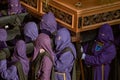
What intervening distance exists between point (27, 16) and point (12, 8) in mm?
210

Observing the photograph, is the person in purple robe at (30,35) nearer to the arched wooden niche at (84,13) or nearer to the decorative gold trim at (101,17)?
the arched wooden niche at (84,13)

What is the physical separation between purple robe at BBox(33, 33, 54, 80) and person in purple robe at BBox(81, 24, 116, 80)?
56cm

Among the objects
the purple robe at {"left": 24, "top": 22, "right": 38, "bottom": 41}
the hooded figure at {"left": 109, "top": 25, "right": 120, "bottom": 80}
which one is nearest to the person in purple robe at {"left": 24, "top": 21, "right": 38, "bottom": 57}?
the purple robe at {"left": 24, "top": 22, "right": 38, "bottom": 41}

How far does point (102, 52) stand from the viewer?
15.4ft

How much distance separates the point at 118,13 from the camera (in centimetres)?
489

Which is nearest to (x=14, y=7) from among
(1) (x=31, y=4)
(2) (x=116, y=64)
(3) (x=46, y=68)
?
(1) (x=31, y=4)

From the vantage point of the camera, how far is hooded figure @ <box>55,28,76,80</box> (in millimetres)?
4417

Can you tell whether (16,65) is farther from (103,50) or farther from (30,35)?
(103,50)

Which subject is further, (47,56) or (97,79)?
(97,79)

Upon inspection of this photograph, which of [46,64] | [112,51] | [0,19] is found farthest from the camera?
[0,19]

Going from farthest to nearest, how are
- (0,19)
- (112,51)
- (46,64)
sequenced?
(0,19), (112,51), (46,64)

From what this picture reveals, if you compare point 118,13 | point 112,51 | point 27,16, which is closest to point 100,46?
point 112,51

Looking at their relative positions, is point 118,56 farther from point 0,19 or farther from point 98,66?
point 0,19

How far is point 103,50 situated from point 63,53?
53cm
